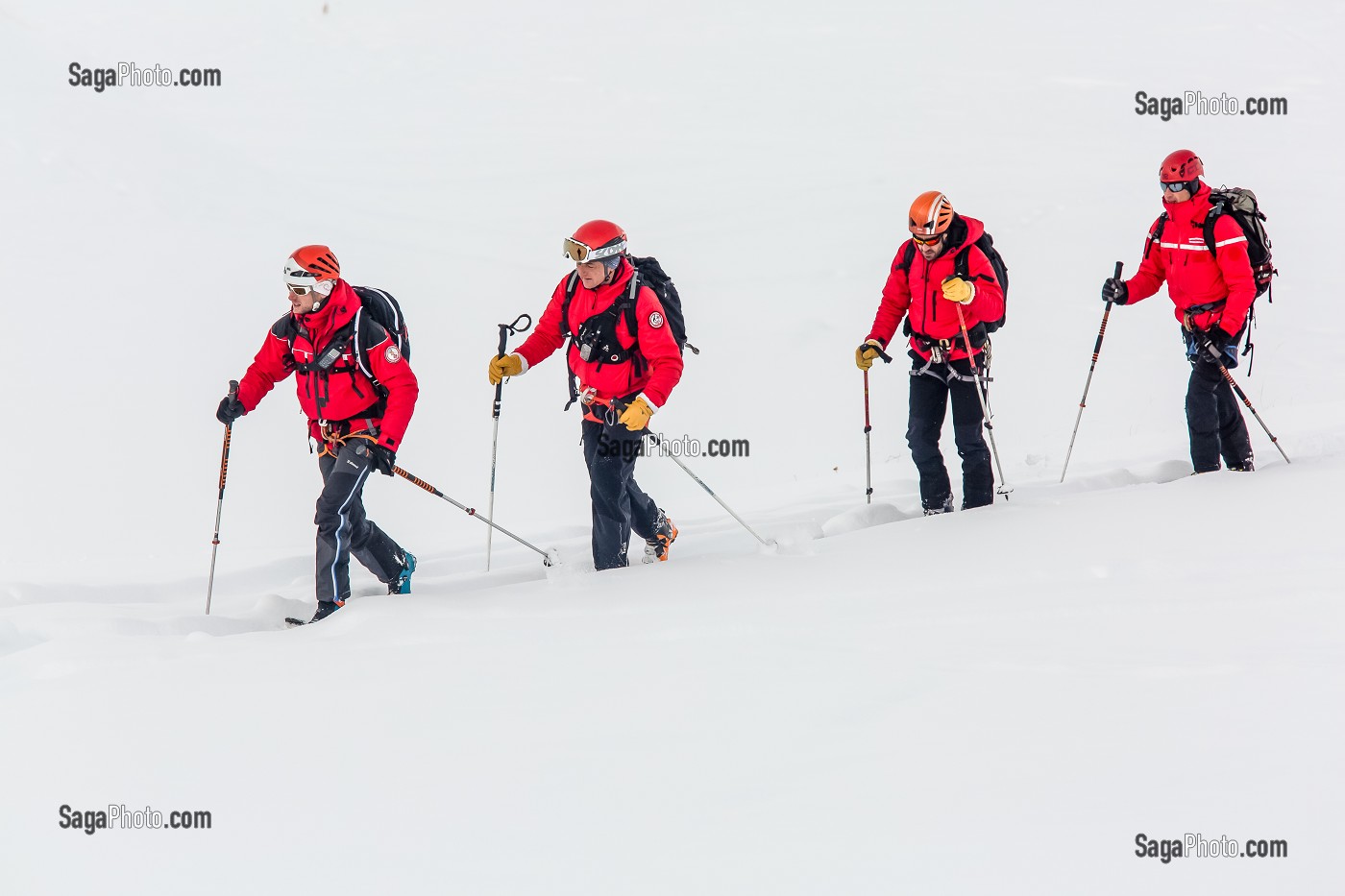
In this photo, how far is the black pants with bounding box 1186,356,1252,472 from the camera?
757 centimetres

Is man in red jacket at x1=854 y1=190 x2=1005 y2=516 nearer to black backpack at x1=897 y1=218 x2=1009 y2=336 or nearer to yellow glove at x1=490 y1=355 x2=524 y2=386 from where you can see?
black backpack at x1=897 y1=218 x2=1009 y2=336

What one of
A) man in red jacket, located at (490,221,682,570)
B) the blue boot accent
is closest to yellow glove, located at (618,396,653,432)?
man in red jacket, located at (490,221,682,570)

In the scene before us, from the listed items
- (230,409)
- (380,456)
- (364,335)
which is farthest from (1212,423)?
(230,409)

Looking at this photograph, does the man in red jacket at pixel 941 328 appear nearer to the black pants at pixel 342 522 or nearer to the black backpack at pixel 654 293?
the black backpack at pixel 654 293

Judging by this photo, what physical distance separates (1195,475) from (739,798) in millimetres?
4929

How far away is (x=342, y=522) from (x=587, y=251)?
2073 mm

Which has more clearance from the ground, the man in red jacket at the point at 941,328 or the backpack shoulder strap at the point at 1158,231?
the backpack shoulder strap at the point at 1158,231

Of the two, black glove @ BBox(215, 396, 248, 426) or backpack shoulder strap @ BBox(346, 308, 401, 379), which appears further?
black glove @ BBox(215, 396, 248, 426)

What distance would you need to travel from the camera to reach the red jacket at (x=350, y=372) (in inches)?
248

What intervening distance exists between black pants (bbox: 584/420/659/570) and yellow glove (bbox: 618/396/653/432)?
0.47m

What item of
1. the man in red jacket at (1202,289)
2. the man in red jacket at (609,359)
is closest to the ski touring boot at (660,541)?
the man in red jacket at (609,359)

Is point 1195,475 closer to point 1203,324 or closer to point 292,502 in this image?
point 1203,324

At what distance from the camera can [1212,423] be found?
7645mm

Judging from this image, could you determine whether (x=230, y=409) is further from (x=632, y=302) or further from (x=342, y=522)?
(x=632, y=302)
